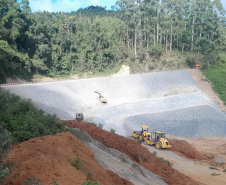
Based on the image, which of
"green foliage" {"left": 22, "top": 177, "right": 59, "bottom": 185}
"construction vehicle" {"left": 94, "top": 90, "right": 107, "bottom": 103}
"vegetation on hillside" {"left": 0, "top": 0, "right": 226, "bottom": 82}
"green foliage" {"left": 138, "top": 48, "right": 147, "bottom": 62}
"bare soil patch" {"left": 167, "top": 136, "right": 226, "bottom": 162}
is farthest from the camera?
"green foliage" {"left": 138, "top": 48, "right": 147, "bottom": 62}

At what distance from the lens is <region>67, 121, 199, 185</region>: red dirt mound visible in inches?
472

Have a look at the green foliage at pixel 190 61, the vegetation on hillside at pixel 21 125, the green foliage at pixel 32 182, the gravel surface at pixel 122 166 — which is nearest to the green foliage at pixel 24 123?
the vegetation on hillside at pixel 21 125

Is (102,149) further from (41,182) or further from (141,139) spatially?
(41,182)

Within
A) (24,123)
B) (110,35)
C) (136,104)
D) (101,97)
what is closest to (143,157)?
(24,123)

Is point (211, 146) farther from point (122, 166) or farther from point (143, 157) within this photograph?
point (122, 166)

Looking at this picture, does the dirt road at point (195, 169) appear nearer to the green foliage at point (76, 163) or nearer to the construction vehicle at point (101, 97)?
the green foliage at point (76, 163)

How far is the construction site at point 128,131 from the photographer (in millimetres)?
8867

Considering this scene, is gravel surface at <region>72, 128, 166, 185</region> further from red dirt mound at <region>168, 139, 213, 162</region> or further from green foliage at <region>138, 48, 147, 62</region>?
green foliage at <region>138, 48, 147, 62</region>

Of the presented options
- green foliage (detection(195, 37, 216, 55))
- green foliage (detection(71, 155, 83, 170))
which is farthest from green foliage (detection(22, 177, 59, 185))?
green foliage (detection(195, 37, 216, 55))

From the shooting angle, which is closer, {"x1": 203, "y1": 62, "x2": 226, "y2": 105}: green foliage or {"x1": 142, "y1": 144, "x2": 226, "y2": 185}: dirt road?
{"x1": 142, "y1": 144, "x2": 226, "y2": 185}: dirt road

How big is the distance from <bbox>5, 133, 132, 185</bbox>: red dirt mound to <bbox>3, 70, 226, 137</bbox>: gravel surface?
49.8 ft

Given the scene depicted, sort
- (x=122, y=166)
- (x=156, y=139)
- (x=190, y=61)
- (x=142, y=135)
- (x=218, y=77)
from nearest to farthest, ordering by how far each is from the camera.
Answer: (x=122, y=166)
(x=156, y=139)
(x=142, y=135)
(x=218, y=77)
(x=190, y=61)

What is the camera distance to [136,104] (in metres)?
33.0

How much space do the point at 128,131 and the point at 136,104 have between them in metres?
8.21
